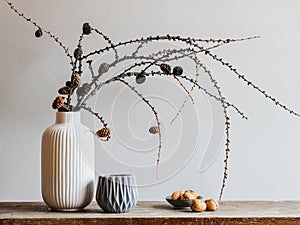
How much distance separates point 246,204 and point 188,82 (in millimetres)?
420

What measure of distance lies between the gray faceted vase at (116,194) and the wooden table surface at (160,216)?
2 cm

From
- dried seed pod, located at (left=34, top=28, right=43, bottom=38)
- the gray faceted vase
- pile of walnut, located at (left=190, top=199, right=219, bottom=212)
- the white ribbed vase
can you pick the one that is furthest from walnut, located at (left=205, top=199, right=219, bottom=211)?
dried seed pod, located at (left=34, top=28, right=43, bottom=38)

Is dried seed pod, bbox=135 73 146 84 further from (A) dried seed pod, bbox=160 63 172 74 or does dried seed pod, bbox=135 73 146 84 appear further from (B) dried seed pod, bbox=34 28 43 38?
(B) dried seed pod, bbox=34 28 43 38

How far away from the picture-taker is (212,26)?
1704 mm

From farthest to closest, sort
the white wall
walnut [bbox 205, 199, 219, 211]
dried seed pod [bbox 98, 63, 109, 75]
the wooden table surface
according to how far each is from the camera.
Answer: the white wall, dried seed pod [bbox 98, 63, 109, 75], walnut [bbox 205, 199, 219, 211], the wooden table surface

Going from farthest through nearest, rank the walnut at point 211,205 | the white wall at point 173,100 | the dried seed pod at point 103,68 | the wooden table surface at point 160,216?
1. the white wall at point 173,100
2. the dried seed pod at point 103,68
3. the walnut at point 211,205
4. the wooden table surface at point 160,216

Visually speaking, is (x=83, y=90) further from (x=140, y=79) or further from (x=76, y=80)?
(x=140, y=79)

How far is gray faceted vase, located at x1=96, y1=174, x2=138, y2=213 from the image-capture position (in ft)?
4.61

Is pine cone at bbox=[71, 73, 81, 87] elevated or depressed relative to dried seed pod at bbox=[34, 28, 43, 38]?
depressed

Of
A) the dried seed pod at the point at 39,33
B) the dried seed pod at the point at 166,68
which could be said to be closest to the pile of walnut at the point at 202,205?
the dried seed pod at the point at 166,68

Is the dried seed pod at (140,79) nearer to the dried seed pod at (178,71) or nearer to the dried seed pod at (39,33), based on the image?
the dried seed pod at (178,71)

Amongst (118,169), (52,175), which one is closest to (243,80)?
(118,169)

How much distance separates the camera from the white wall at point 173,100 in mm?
1665

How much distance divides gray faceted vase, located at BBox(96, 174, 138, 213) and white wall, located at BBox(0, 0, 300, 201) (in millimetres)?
217
